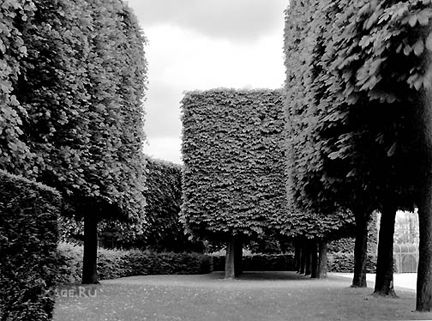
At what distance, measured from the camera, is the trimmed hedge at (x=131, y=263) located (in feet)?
75.6

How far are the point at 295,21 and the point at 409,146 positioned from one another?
10888 mm

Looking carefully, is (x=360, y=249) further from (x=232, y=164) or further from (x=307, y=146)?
(x=232, y=164)

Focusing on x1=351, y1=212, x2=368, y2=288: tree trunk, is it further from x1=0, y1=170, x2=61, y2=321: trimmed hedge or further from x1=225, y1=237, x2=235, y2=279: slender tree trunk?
x1=0, y1=170, x2=61, y2=321: trimmed hedge

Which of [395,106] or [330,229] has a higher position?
[395,106]

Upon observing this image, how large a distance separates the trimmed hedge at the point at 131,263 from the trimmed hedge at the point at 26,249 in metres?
13.2

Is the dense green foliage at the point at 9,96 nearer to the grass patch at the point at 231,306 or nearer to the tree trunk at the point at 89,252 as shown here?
the grass patch at the point at 231,306

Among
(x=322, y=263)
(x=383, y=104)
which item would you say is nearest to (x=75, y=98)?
(x=383, y=104)

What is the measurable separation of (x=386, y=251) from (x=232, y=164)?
12.3 meters

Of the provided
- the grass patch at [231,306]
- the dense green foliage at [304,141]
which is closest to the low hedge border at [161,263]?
the grass patch at [231,306]

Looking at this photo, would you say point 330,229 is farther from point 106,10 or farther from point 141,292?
point 106,10

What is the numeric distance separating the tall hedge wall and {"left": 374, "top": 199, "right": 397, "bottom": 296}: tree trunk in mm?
10534

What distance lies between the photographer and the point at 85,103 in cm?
1619

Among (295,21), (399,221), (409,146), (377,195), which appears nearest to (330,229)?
(295,21)

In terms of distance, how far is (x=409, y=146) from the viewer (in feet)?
34.1
